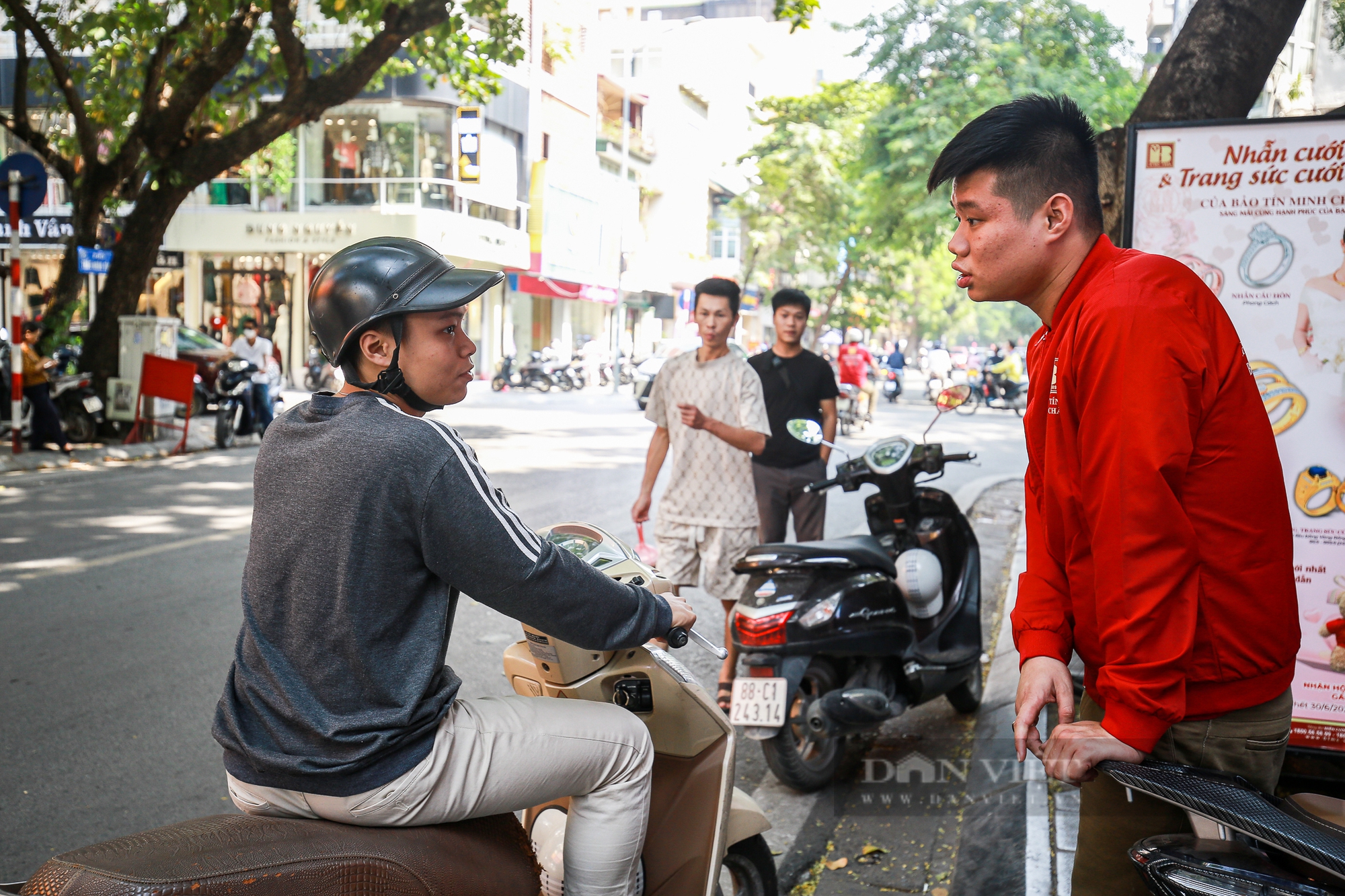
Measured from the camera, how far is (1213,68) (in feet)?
13.1

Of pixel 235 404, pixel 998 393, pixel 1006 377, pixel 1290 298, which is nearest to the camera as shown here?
pixel 1290 298

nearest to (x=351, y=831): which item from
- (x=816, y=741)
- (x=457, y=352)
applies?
(x=457, y=352)

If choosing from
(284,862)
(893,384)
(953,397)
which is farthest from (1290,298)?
(893,384)

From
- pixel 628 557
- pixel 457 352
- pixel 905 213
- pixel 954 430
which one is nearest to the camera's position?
pixel 457 352

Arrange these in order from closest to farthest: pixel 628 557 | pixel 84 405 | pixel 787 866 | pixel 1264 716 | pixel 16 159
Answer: pixel 1264 716 < pixel 628 557 < pixel 787 866 < pixel 16 159 < pixel 84 405

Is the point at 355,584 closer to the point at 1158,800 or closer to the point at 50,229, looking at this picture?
the point at 1158,800

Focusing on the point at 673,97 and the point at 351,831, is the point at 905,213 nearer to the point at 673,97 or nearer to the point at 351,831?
the point at 351,831

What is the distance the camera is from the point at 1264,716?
1714mm

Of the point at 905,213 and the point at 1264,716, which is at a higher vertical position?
the point at 905,213

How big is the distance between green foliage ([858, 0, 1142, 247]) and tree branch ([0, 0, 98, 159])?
34.6 ft

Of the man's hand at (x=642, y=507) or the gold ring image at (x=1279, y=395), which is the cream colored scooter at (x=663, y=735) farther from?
the man's hand at (x=642, y=507)

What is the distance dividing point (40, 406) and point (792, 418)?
947cm

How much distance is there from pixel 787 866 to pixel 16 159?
1104cm

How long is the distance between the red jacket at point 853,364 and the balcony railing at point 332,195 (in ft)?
38.4
